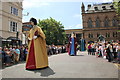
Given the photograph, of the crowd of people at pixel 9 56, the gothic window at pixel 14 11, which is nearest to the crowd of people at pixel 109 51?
the crowd of people at pixel 9 56

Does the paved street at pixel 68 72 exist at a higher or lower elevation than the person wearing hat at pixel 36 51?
lower

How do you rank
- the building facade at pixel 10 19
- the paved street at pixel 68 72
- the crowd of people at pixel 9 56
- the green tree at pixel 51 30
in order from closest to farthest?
the paved street at pixel 68 72, the crowd of people at pixel 9 56, the building facade at pixel 10 19, the green tree at pixel 51 30

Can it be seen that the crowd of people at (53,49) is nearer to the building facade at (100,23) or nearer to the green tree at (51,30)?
the green tree at (51,30)

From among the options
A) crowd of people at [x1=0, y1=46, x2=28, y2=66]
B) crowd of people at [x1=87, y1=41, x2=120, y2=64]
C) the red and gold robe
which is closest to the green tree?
crowd of people at [x1=87, y1=41, x2=120, y2=64]

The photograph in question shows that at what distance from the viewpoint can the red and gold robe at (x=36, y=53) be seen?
276 inches

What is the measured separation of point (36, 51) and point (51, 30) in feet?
148

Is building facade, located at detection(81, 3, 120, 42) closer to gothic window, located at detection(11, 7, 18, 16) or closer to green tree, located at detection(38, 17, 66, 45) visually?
green tree, located at detection(38, 17, 66, 45)

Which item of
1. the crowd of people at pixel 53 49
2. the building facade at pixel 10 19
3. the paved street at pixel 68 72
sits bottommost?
the paved street at pixel 68 72

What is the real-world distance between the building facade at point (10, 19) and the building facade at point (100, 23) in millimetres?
39971

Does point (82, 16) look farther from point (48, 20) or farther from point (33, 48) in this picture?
point (33, 48)

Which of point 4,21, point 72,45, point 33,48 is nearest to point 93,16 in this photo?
point 4,21

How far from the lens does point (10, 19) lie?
1109 inches

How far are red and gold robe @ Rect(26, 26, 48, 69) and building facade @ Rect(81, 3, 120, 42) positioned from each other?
196 feet

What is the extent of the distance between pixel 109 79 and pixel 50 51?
17.0m
